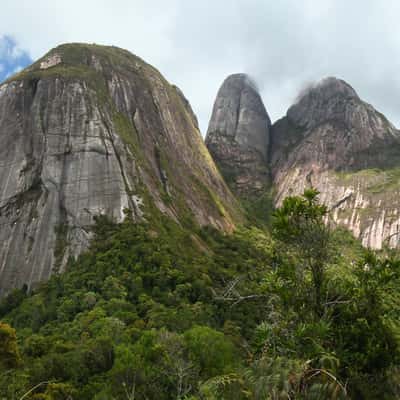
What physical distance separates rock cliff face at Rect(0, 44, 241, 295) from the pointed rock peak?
4279 cm

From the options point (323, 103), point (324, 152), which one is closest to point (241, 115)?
point (323, 103)

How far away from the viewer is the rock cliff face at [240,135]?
111938 mm

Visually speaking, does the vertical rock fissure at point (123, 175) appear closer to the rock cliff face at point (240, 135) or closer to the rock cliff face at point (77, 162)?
the rock cliff face at point (77, 162)

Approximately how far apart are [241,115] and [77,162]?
7036cm

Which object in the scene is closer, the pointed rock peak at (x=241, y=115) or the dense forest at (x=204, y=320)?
the dense forest at (x=204, y=320)

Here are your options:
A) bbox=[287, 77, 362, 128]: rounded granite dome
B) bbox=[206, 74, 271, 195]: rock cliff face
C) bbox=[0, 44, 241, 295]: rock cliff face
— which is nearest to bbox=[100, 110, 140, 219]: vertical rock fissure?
bbox=[0, 44, 241, 295]: rock cliff face

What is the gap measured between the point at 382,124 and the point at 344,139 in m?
9.64

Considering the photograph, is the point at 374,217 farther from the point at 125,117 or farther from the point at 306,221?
the point at 306,221

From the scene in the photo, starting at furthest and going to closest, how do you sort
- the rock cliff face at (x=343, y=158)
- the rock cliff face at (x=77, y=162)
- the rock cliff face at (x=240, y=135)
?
1. the rock cliff face at (x=240, y=135)
2. the rock cliff face at (x=343, y=158)
3. the rock cliff face at (x=77, y=162)

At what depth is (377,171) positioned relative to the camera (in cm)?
9131

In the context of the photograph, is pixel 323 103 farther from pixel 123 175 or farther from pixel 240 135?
pixel 123 175

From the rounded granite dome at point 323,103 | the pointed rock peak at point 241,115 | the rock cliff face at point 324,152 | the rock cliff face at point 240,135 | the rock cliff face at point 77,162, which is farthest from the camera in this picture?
the pointed rock peak at point 241,115

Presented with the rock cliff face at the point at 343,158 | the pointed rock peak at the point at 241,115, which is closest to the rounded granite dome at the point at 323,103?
the rock cliff face at the point at 343,158

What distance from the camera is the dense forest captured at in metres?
10.9
